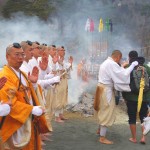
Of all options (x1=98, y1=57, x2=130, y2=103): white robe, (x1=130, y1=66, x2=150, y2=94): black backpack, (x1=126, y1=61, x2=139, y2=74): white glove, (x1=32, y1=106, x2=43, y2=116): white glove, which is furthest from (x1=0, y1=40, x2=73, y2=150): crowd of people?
(x1=130, y1=66, x2=150, y2=94): black backpack

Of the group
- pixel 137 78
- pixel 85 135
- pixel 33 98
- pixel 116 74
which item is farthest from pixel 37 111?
pixel 85 135

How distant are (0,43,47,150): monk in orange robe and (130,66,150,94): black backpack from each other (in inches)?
109

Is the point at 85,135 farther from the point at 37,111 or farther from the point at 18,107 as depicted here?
the point at 18,107

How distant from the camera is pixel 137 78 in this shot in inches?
257

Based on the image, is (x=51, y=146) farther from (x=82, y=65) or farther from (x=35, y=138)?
(x=82, y=65)

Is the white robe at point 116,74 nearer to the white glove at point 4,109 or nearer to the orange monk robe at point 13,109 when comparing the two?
the orange monk robe at point 13,109

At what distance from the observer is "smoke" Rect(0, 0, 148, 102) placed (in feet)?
66.4

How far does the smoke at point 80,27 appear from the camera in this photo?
20.2 m

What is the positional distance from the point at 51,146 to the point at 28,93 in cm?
238

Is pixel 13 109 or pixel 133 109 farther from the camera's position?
pixel 133 109

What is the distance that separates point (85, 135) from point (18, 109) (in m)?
3.43

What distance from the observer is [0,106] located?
358 cm

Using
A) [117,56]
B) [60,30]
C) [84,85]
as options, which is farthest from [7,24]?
[117,56]

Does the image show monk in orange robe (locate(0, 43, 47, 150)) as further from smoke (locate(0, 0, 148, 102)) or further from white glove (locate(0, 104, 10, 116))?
smoke (locate(0, 0, 148, 102))
